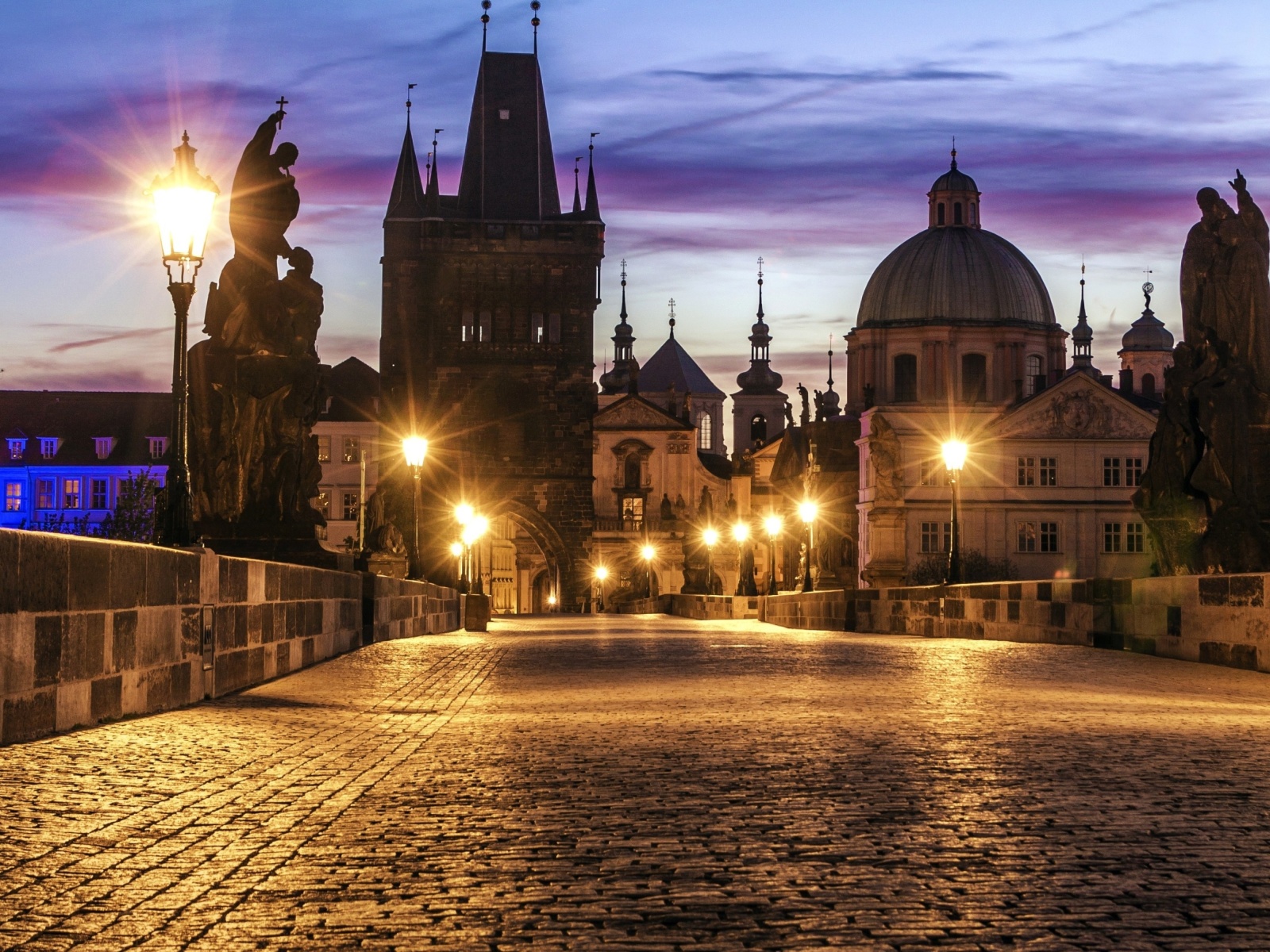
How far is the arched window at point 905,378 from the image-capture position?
11856 cm

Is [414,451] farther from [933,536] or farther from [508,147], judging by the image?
[933,536]

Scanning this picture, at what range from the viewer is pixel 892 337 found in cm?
11912

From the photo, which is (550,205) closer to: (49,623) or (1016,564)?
(1016,564)

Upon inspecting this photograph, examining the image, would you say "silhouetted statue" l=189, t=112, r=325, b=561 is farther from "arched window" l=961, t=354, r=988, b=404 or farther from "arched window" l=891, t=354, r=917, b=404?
"arched window" l=891, t=354, r=917, b=404

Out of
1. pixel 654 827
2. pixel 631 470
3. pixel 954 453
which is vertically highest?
pixel 631 470

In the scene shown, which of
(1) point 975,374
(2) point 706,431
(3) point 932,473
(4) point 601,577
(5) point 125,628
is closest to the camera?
(5) point 125,628

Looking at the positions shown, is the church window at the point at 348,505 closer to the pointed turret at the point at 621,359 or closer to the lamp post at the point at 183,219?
the pointed turret at the point at 621,359

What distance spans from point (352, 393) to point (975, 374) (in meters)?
38.3

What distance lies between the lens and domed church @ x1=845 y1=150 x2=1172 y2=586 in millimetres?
100625

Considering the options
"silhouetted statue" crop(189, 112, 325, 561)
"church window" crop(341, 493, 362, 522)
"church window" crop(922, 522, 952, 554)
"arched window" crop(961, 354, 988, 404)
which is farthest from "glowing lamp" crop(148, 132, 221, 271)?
"arched window" crop(961, 354, 988, 404)

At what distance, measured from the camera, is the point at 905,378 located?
4700 inches

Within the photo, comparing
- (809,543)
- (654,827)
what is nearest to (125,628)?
(654,827)

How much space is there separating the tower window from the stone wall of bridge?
17169cm

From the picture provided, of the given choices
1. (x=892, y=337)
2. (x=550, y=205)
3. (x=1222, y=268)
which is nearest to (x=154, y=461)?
(x=550, y=205)
